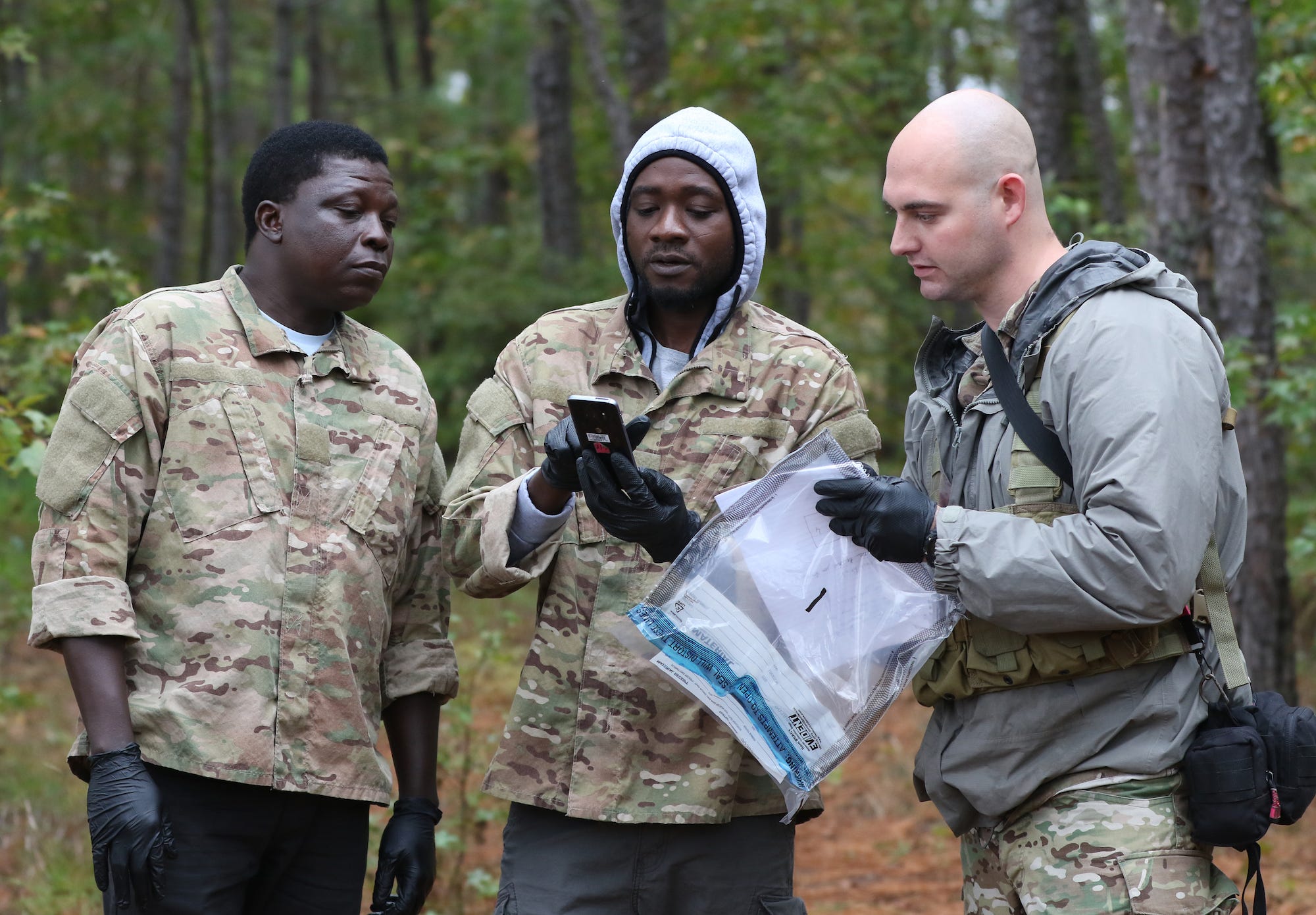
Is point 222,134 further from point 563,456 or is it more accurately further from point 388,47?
point 563,456

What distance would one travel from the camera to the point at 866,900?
576cm

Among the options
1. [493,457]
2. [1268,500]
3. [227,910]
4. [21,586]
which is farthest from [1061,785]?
[21,586]

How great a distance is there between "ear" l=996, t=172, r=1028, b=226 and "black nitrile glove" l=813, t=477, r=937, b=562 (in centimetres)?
61

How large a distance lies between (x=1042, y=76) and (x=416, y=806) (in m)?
7.14

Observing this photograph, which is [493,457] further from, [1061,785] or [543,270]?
[543,270]

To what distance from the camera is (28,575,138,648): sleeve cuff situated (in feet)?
8.43

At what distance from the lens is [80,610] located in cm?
258

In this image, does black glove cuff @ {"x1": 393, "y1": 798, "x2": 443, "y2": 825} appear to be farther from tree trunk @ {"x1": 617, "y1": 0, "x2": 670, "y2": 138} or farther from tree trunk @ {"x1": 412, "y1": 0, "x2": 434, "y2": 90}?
tree trunk @ {"x1": 412, "y1": 0, "x2": 434, "y2": 90}

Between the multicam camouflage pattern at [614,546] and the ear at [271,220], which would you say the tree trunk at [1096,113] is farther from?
the ear at [271,220]

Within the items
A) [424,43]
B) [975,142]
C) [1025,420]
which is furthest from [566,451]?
[424,43]

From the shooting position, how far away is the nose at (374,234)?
2996 mm

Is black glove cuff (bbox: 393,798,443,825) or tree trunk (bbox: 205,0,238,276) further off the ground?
tree trunk (bbox: 205,0,238,276)

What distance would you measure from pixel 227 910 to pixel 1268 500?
18.5 ft

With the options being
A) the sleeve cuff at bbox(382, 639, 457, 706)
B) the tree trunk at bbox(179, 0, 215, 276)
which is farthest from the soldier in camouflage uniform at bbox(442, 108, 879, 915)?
the tree trunk at bbox(179, 0, 215, 276)
